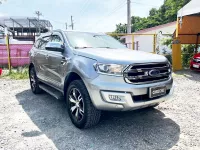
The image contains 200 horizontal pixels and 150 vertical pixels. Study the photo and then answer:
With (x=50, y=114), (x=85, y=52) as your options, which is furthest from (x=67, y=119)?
(x=85, y=52)

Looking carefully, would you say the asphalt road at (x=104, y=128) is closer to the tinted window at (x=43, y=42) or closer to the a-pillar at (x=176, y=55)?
the tinted window at (x=43, y=42)

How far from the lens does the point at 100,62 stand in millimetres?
3367

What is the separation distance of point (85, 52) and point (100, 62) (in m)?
0.52

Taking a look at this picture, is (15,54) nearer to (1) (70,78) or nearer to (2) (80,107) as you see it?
(1) (70,78)

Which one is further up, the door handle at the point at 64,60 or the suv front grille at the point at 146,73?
the door handle at the point at 64,60

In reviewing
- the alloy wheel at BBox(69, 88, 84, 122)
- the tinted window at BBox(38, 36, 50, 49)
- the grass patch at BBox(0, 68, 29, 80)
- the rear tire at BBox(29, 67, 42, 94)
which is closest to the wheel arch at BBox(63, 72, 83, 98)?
the alloy wheel at BBox(69, 88, 84, 122)

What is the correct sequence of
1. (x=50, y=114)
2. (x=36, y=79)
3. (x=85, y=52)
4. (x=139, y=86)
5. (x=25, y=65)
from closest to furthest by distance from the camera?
(x=139, y=86) < (x=85, y=52) < (x=50, y=114) < (x=36, y=79) < (x=25, y=65)

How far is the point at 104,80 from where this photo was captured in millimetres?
3270

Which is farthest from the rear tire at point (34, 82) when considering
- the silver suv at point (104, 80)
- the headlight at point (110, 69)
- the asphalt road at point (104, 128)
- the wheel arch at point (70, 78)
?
the headlight at point (110, 69)

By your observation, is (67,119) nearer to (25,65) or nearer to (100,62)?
(100,62)

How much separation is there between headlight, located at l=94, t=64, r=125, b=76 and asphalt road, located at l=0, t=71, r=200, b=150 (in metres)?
1.07

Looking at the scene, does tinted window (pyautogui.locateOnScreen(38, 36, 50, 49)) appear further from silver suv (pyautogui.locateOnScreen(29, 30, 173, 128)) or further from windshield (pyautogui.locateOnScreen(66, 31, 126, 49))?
silver suv (pyautogui.locateOnScreen(29, 30, 173, 128))

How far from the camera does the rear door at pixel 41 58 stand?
207 inches

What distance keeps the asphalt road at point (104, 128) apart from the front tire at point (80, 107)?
0.19m
